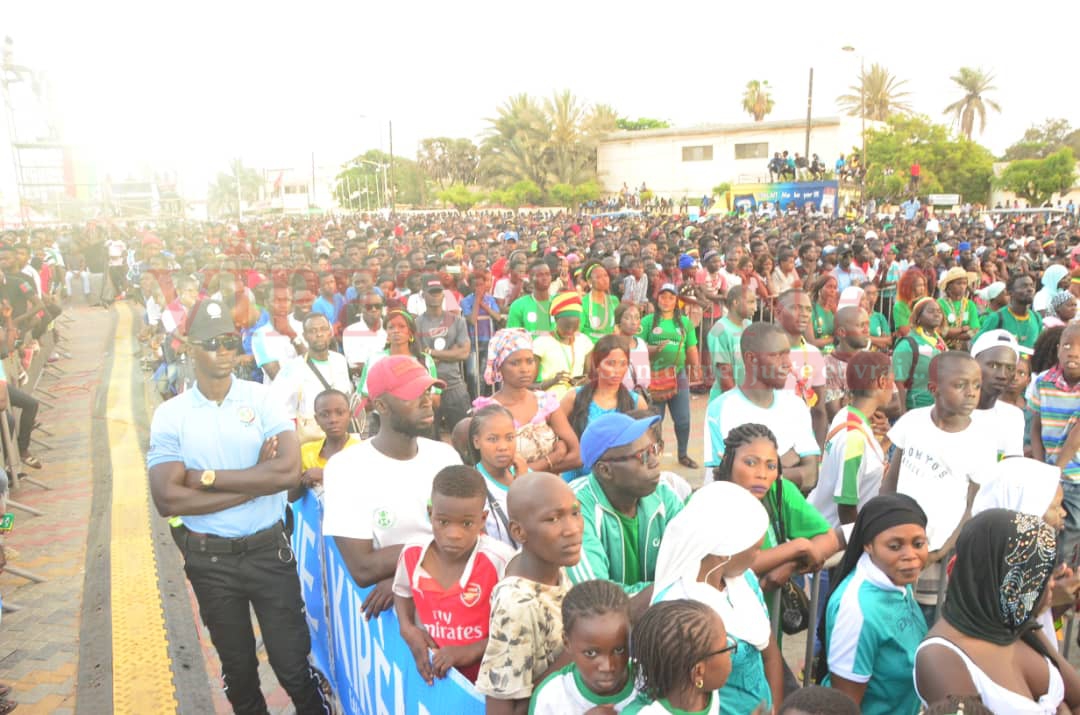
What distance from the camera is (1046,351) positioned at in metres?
5.62

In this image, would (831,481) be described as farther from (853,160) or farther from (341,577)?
(853,160)

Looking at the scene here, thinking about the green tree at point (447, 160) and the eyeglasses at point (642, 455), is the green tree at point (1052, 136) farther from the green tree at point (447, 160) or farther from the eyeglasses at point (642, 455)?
the eyeglasses at point (642, 455)

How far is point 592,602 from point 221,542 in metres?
2.16

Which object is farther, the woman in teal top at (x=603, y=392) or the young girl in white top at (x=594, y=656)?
the woman in teal top at (x=603, y=392)

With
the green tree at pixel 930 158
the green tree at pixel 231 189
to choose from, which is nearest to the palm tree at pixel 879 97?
the green tree at pixel 930 158

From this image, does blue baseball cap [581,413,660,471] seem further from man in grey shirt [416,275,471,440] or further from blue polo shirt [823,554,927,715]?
man in grey shirt [416,275,471,440]

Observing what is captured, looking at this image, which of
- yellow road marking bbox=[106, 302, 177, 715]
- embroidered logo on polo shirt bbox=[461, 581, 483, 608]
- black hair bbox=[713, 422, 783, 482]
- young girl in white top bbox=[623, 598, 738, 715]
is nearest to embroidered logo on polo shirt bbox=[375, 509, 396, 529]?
embroidered logo on polo shirt bbox=[461, 581, 483, 608]

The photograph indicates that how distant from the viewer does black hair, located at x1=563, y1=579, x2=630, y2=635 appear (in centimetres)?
213

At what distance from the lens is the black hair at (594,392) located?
4891mm

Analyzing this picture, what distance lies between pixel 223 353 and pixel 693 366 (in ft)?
16.1

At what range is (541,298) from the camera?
774cm

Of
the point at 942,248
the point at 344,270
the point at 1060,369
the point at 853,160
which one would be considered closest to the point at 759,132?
the point at 853,160

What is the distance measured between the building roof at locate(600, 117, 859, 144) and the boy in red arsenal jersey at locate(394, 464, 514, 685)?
5229cm

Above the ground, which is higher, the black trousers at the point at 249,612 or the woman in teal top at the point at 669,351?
the woman in teal top at the point at 669,351
